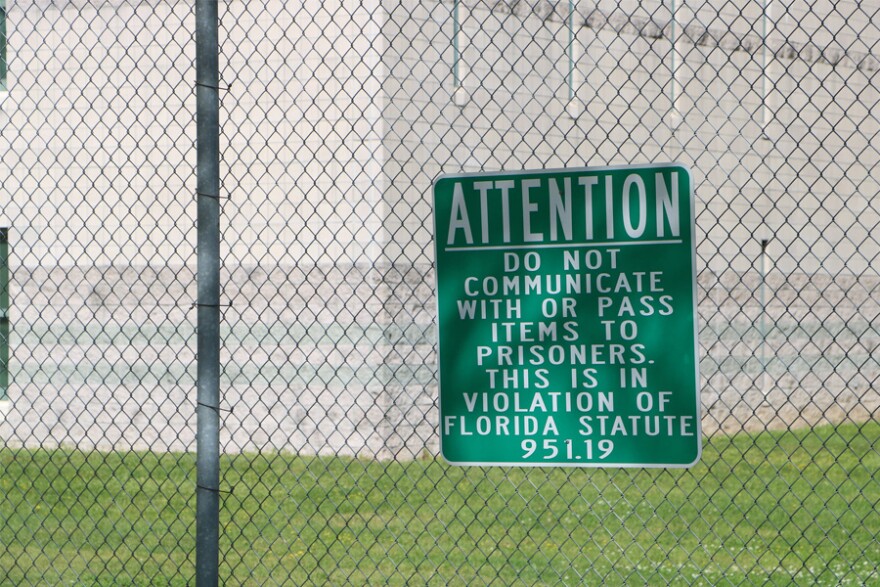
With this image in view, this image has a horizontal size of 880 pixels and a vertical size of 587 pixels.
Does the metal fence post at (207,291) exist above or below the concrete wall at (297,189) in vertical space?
below

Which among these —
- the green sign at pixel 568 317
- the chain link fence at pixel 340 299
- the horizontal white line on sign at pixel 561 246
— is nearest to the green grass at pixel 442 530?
the chain link fence at pixel 340 299

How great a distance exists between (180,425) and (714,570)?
20.4 ft

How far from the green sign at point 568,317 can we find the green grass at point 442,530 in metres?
2.06

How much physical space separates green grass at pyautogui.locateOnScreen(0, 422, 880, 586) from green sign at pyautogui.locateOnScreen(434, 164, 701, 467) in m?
2.06

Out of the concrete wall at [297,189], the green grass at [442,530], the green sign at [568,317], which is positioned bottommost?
the green grass at [442,530]

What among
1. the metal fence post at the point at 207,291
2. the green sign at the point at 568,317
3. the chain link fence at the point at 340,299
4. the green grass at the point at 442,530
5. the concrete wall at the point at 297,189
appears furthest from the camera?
the concrete wall at the point at 297,189

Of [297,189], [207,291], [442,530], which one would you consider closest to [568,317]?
[207,291]

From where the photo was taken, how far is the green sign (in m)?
3.95

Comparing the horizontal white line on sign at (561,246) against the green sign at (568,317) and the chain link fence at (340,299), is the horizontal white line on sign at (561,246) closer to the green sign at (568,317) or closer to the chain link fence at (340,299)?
the green sign at (568,317)

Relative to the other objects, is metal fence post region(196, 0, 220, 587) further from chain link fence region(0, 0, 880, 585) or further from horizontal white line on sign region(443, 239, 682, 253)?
chain link fence region(0, 0, 880, 585)

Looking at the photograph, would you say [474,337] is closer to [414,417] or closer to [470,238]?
[470,238]

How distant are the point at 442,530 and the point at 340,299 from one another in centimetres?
242

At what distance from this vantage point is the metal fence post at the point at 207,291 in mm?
4285

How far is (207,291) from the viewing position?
14.1 ft
